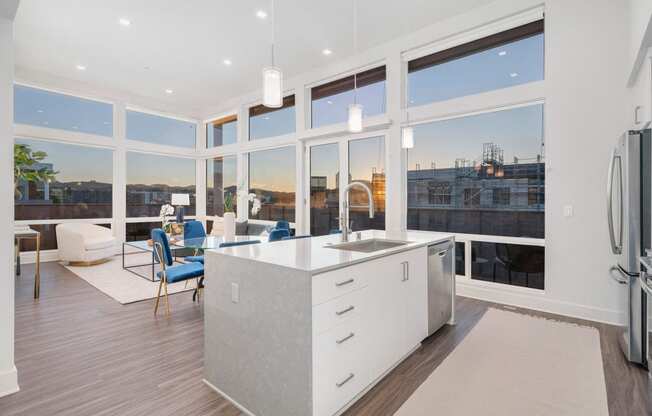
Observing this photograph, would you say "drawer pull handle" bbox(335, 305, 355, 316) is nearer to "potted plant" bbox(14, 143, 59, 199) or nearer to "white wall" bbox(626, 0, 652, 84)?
"white wall" bbox(626, 0, 652, 84)

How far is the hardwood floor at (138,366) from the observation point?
1.96 metres

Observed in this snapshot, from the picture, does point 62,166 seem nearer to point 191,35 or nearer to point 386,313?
point 191,35

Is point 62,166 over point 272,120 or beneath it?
beneath

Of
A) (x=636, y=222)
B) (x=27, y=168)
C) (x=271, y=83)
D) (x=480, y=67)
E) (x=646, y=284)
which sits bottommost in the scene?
(x=646, y=284)

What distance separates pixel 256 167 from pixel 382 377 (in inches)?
241

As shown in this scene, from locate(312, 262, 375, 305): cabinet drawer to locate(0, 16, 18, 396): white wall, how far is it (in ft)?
6.92

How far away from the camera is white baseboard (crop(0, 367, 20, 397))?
2.07 meters

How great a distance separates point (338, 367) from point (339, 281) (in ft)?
1.58

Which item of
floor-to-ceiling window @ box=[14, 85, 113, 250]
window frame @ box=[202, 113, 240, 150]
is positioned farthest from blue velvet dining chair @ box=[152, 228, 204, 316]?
window frame @ box=[202, 113, 240, 150]

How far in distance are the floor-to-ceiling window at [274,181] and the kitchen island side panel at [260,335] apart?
4.65 m

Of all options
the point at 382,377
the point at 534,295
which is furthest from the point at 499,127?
the point at 382,377

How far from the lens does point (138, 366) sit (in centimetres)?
244

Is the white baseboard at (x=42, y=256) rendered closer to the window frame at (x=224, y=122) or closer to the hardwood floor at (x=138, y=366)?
the hardwood floor at (x=138, y=366)

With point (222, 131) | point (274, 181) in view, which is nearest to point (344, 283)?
point (274, 181)
